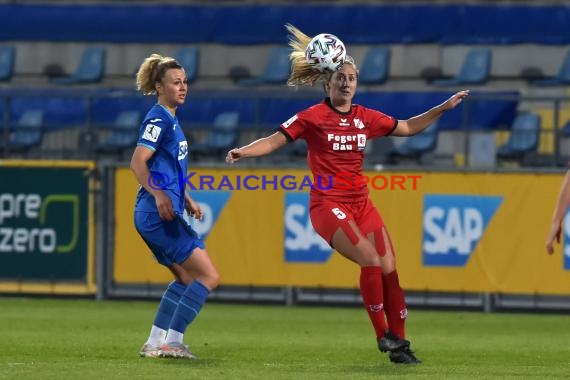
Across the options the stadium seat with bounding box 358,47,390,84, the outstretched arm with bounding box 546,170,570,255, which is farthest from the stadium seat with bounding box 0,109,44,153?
the outstretched arm with bounding box 546,170,570,255

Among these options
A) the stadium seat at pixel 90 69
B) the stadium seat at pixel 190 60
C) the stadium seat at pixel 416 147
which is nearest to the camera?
the stadium seat at pixel 416 147

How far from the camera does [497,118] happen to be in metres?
17.8

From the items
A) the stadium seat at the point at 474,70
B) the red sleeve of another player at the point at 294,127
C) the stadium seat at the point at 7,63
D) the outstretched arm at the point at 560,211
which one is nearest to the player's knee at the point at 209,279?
the red sleeve of another player at the point at 294,127

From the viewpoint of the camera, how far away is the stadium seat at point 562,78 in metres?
22.7

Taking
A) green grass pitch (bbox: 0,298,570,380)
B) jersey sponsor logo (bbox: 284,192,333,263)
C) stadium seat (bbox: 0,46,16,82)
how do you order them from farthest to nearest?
1. stadium seat (bbox: 0,46,16,82)
2. jersey sponsor logo (bbox: 284,192,333,263)
3. green grass pitch (bbox: 0,298,570,380)

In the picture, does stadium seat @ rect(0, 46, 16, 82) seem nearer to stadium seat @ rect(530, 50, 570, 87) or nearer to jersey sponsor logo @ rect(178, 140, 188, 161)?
stadium seat @ rect(530, 50, 570, 87)

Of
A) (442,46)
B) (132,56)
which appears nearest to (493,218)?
(442,46)

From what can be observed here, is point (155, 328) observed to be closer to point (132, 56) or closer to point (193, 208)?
point (193, 208)

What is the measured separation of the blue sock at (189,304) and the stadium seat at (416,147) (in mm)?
7512

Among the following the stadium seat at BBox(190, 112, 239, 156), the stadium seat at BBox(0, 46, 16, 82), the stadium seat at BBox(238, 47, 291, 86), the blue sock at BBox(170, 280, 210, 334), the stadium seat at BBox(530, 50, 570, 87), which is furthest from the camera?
the stadium seat at BBox(0, 46, 16, 82)

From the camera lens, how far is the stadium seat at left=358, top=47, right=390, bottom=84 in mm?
24125

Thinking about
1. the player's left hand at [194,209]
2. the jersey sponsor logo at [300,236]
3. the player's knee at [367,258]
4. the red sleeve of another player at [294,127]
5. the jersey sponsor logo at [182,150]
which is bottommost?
the jersey sponsor logo at [300,236]

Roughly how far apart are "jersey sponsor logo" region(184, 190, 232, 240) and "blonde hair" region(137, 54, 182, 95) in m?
5.48

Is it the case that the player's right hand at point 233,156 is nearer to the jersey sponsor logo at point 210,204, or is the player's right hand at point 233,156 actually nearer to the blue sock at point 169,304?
the blue sock at point 169,304
